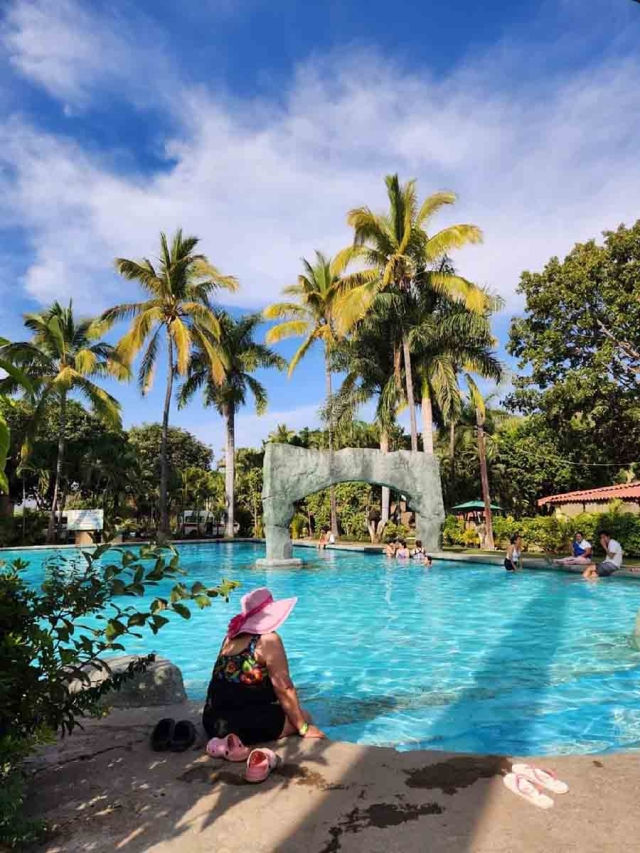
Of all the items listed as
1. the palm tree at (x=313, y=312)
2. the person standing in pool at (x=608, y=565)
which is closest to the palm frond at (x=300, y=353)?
the palm tree at (x=313, y=312)

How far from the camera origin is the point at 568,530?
20.5 m

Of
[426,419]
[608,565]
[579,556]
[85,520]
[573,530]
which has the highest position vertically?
[426,419]

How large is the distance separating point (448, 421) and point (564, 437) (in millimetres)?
5008

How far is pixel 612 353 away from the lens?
19.5 m

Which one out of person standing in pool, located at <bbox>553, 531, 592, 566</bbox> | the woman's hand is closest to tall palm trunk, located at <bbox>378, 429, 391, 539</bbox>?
person standing in pool, located at <bbox>553, 531, 592, 566</bbox>

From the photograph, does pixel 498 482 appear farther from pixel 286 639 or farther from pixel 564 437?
pixel 286 639

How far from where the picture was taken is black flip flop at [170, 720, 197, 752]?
3400mm

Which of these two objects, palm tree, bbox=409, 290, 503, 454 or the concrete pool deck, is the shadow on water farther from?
palm tree, bbox=409, 290, 503, 454

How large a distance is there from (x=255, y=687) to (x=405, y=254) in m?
22.5

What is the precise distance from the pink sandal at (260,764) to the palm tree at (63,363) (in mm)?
26808

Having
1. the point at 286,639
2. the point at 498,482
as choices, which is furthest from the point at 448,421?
the point at 286,639

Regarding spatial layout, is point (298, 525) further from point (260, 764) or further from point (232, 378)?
point (260, 764)

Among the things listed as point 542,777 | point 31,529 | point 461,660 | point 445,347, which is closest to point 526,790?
point 542,777

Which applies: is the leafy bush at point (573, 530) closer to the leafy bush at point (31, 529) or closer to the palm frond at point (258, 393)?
the palm frond at point (258, 393)
